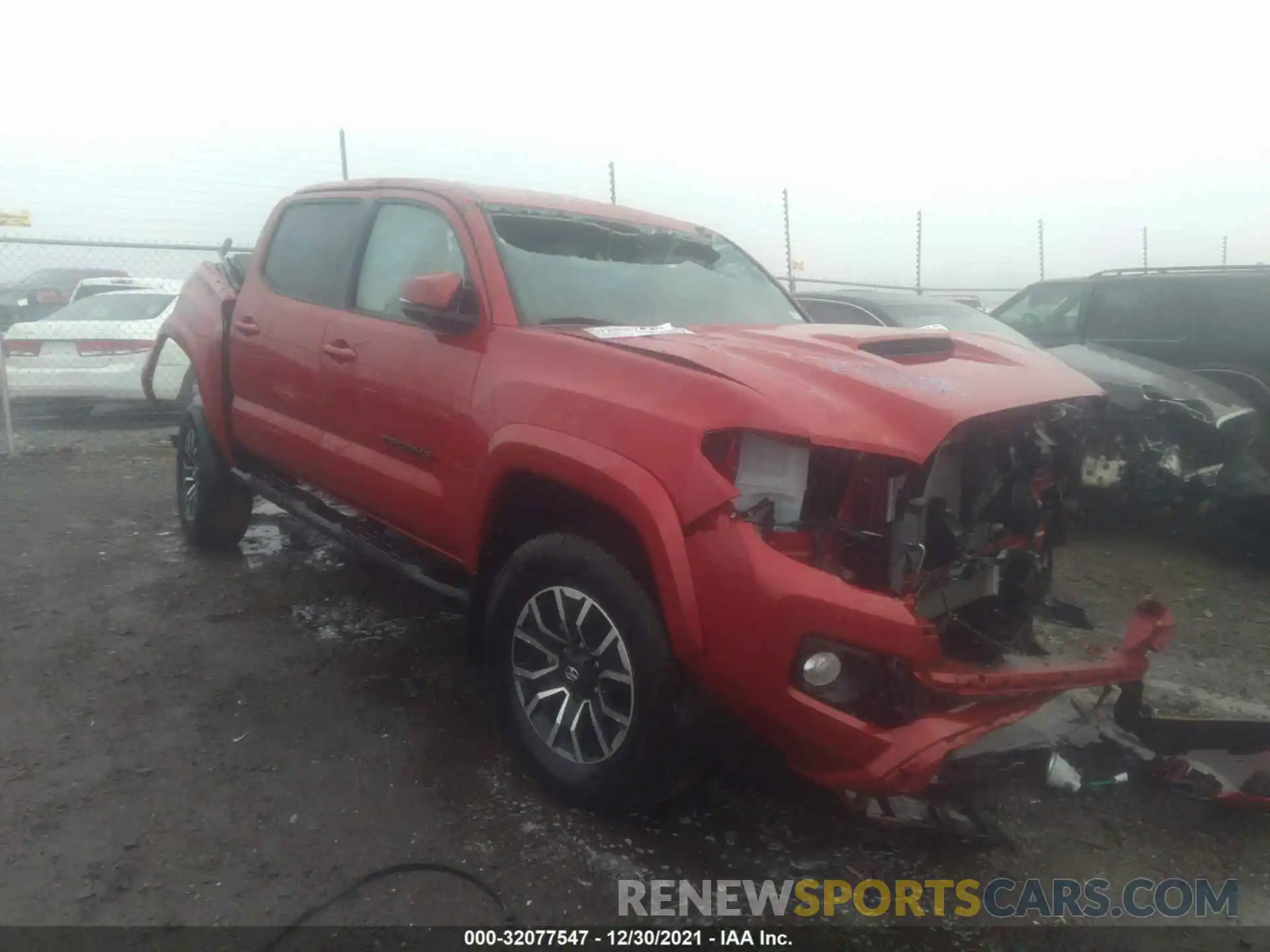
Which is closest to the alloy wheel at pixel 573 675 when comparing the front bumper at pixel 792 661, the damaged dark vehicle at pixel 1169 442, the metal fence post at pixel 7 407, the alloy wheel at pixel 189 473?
the front bumper at pixel 792 661

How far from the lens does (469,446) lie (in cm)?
302

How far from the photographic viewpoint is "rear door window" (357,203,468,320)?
3.42 meters

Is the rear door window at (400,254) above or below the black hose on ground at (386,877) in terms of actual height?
above

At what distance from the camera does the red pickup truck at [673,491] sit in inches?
89.5

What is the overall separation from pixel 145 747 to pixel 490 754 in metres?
1.17

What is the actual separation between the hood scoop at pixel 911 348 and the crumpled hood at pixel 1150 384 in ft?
10.7

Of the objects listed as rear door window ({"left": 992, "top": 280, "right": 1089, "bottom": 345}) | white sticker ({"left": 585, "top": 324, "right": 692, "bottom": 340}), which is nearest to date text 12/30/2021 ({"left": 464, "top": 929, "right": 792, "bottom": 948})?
white sticker ({"left": 585, "top": 324, "right": 692, "bottom": 340})

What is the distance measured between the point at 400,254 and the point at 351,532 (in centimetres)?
114

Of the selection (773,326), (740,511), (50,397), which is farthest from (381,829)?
(50,397)

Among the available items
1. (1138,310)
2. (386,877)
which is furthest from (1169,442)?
(386,877)

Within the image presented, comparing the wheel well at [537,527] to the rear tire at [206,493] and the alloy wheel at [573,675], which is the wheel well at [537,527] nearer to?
the alloy wheel at [573,675]

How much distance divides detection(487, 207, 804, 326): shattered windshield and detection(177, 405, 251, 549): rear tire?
237 centimetres

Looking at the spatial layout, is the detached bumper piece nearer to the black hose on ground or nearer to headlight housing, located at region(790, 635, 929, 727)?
headlight housing, located at region(790, 635, 929, 727)

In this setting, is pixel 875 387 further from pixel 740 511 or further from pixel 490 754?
pixel 490 754
